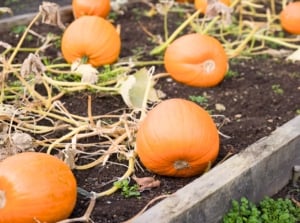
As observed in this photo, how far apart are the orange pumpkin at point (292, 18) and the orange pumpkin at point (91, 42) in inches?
58.4

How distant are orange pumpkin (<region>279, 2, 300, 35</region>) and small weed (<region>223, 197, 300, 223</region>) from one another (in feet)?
7.21

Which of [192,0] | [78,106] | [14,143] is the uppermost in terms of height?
[14,143]

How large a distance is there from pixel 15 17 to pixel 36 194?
2807 mm

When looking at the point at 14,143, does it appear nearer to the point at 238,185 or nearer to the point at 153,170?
the point at 153,170

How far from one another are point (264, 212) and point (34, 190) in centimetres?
103

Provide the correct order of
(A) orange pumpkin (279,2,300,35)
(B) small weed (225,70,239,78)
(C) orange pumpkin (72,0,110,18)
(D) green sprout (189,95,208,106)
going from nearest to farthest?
(D) green sprout (189,95,208,106) < (B) small weed (225,70,239,78) < (C) orange pumpkin (72,0,110,18) < (A) orange pumpkin (279,2,300,35)

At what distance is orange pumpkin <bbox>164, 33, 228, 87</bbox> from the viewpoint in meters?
3.87

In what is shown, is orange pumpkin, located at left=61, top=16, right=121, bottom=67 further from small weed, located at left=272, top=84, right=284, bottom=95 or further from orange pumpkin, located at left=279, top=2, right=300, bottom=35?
orange pumpkin, located at left=279, top=2, right=300, bottom=35

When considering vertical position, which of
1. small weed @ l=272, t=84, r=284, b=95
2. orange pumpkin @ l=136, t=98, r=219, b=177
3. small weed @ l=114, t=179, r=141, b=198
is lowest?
small weed @ l=272, t=84, r=284, b=95

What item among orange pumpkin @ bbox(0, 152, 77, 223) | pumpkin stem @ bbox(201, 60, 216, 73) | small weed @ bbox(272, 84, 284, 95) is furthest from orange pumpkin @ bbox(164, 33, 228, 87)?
orange pumpkin @ bbox(0, 152, 77, 223)

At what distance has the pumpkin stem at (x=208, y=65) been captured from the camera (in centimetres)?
390

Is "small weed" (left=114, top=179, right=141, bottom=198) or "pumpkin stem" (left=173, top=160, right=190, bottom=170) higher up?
"pumpkin stem" (left=173, top=160, right=190, bottom=170)

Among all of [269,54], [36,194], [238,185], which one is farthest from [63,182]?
[269,54]

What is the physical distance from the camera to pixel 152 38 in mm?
4898
